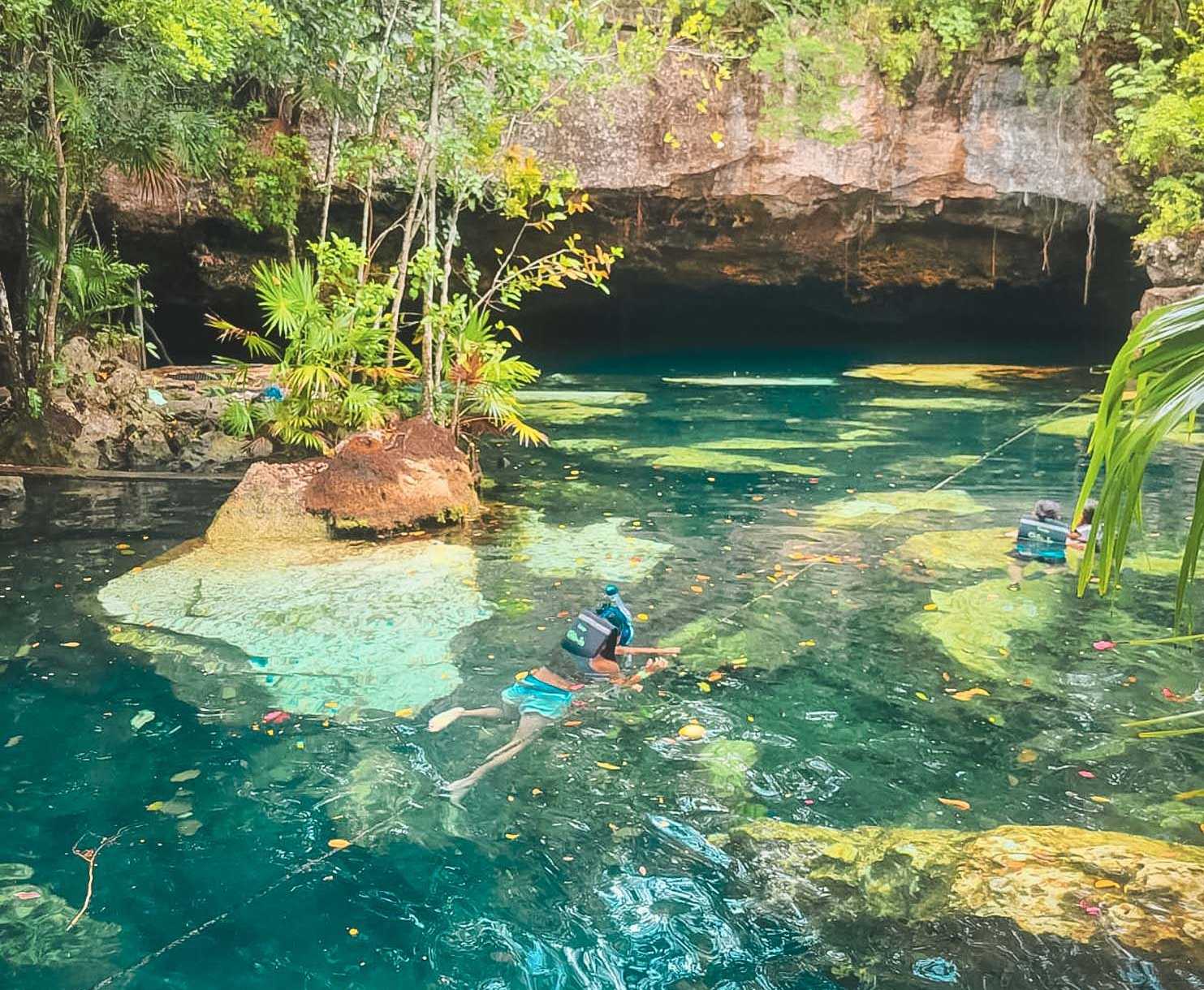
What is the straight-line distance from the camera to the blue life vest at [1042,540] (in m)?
6.75

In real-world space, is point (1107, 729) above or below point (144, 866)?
above

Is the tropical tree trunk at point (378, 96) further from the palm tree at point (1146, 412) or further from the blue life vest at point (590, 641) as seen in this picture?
the palm tree at point (1146, 412)

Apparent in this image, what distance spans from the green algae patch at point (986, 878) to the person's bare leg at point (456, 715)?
1312 mm

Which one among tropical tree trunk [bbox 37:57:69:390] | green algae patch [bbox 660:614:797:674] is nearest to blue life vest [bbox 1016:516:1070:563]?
green algae patch [bbox 660:614:797:674]

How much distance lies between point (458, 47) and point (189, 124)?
2914mm

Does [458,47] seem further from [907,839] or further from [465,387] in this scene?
[907,839]

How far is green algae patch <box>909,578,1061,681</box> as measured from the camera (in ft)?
17.1

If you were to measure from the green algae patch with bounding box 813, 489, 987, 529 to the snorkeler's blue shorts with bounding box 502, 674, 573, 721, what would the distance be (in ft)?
11.9

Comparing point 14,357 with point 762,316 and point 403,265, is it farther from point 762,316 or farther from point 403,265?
point 762,316

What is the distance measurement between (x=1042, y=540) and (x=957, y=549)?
0.52m

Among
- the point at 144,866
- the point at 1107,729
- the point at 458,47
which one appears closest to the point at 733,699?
the point at 1107,729

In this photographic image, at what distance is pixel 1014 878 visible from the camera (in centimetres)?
332

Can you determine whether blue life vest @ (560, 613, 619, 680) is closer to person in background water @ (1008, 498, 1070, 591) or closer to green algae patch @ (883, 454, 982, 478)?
person in background water @ (1008, 498, 1070, 591)

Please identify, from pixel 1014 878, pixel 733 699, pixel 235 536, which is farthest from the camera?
pixel 235 536
